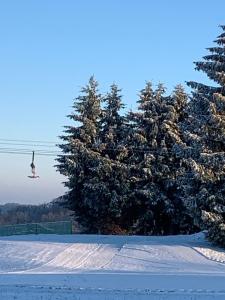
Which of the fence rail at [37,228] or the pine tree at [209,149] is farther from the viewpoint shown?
the fence rail at [37,228]

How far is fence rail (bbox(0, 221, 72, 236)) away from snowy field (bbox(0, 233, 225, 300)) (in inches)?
275

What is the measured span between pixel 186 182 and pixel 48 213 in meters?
69.4

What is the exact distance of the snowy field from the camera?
57.9 feet

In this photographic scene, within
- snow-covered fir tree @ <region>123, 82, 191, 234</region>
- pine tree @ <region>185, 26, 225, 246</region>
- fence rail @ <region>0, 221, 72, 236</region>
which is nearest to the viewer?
pine tree @ <region>185, 26, 225, 246</region>

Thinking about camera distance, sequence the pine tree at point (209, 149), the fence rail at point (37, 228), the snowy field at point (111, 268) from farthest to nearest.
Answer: the fence rail at point (37, 228) < the pine tree at point (209, 149) < the snowy field at point (111, 268)

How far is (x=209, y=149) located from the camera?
31.2 metres

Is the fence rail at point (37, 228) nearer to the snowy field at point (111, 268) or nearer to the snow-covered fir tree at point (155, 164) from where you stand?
the snow-covered fir tree at point (155, 164)

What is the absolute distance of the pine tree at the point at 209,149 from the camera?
30.3 m

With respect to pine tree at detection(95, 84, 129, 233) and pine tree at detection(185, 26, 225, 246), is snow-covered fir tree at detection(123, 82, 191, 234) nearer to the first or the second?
pine tree at detection(95, 84, 129, 233)

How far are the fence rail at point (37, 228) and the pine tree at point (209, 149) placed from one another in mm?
16445

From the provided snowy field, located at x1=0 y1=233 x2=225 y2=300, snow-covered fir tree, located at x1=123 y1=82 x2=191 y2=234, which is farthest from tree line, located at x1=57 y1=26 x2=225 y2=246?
snowy field, located at x1=0 y1=233 x2=225 y2=300

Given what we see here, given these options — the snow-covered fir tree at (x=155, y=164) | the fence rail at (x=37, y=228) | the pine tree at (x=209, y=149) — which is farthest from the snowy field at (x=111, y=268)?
the fence rail at (x=37, y=228)

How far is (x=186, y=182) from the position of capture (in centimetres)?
3197
